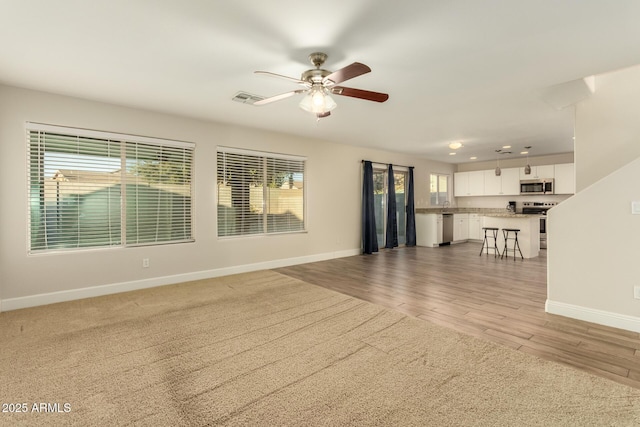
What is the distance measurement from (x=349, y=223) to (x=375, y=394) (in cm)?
553

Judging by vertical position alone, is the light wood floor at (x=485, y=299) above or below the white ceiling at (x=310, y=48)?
below

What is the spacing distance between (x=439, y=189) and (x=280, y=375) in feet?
30.9

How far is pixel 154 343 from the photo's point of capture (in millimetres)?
2805

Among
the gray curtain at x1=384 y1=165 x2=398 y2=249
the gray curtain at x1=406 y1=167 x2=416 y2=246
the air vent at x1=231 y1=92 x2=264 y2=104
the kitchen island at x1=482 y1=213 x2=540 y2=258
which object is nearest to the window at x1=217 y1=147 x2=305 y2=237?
the air vent at x1=231 y1=92 x2=264 y2=104

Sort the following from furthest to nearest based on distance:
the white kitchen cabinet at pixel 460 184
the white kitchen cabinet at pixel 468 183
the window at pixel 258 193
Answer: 1. the white kitchen cabinet at pixel 460 184
2. the white kitchen cabinet at pixel 468 183
3. the window at pixel 258 193

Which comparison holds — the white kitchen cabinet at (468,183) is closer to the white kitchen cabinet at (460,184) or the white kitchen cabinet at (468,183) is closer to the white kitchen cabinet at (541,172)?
the white kitchen cabinet at (460,184)

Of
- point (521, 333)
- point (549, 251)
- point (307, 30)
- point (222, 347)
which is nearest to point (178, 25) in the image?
point (307, 30)

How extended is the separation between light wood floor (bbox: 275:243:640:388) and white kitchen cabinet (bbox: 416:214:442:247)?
1551 millimetres

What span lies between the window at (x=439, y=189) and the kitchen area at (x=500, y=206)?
0.67 feet

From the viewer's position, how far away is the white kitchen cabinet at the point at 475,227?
31.9 ft

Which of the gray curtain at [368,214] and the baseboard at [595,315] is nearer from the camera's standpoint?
the baseboard at [595,315]

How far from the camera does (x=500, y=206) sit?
9.80m

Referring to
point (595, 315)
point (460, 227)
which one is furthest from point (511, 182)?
point (595, 315)

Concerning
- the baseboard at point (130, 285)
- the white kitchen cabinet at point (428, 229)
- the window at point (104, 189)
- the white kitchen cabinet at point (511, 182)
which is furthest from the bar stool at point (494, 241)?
the window at point (104, 189)
